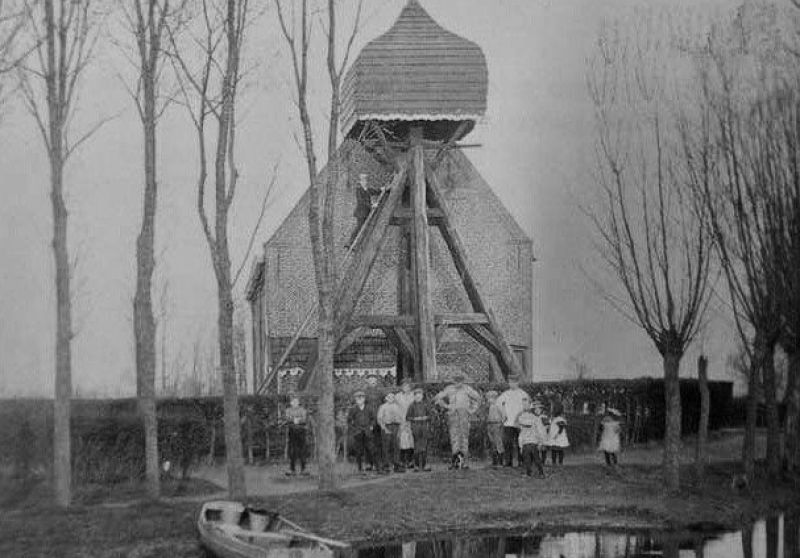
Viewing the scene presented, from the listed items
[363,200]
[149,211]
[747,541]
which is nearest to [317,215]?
[149,211]

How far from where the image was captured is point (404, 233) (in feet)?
102

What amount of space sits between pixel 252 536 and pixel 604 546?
4.56 meters

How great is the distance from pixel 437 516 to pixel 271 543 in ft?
13.9

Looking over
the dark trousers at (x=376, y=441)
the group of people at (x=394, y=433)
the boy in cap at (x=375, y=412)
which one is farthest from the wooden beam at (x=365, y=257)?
the group of people at (x=394, y=433)

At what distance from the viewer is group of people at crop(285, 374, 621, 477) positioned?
21.9 metres

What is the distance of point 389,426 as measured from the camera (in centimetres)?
2233

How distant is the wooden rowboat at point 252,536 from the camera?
42.4 feet

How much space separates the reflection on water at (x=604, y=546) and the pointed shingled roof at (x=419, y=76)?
50.2 ft

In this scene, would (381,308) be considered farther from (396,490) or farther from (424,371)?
(396,490)

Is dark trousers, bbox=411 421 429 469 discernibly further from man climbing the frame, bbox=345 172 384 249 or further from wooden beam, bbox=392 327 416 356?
man climbing the frame, bbox=345 172 384 249

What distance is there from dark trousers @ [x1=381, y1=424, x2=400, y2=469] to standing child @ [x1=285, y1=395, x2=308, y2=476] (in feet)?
5.30

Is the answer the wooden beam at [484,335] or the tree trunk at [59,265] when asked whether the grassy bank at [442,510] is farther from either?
the wooden beam at [484,335]

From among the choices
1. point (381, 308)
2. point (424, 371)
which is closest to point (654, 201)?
point (424, 371)

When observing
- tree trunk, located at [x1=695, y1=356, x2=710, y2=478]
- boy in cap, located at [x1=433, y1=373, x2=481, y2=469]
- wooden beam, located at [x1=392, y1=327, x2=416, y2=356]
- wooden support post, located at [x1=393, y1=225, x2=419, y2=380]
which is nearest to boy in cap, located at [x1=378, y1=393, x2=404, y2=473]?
boy in cap, located at [x1=433, y1=373, x2=481, y2=469]
